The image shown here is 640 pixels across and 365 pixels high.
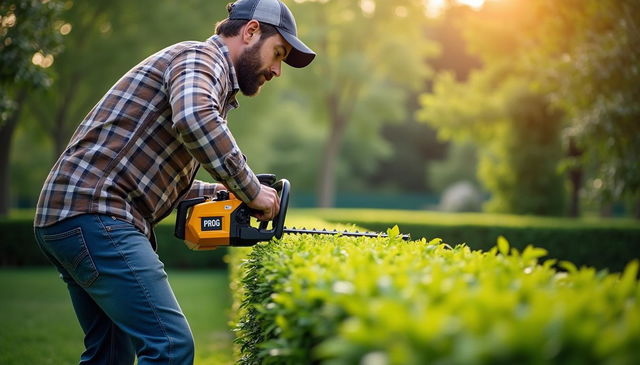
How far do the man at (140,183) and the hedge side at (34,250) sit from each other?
12244mm

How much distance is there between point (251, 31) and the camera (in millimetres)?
3209

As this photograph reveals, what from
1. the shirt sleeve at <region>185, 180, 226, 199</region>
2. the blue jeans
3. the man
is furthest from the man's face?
the blue jeans

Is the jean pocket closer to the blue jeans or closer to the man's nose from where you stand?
the blue jeans

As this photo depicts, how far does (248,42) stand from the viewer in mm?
3223

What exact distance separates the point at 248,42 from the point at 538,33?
9.61 metres

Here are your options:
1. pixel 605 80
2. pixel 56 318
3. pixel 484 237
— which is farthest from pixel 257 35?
pixel 484 237

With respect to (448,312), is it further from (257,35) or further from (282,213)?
(257,35)

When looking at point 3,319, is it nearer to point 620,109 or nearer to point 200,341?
point 200,341

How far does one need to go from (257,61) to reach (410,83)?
2889cm

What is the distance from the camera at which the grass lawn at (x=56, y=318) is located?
6246 millimetres

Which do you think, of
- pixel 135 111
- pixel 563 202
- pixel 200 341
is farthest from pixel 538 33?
pixel 563 202

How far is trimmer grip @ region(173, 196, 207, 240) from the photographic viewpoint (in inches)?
129

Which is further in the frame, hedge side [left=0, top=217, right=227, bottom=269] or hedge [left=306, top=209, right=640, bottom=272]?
hedge side [left=0, top=217, right=227, bottom=269]

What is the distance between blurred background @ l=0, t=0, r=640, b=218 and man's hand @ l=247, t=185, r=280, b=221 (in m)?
4.59
